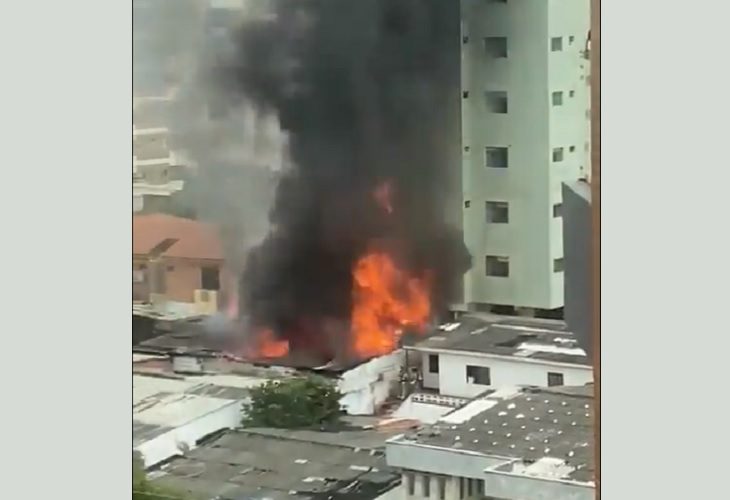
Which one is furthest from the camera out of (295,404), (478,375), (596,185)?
(295,404)

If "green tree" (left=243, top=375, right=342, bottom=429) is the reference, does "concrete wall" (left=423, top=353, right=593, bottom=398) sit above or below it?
above

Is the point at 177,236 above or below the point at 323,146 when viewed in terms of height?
below

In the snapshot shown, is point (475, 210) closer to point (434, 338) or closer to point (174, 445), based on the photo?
point (434, 338)

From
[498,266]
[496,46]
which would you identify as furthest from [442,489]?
[496,46]

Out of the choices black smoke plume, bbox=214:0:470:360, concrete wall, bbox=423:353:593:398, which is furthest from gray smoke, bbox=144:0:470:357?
concrete wall, bbox=423:353:593:398

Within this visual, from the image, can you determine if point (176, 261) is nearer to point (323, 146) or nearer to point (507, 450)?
point (323, 146)

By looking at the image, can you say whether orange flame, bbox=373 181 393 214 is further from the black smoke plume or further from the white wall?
the white wall

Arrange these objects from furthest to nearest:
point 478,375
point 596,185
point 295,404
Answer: point 295,404
point 478,375
point 596,185
